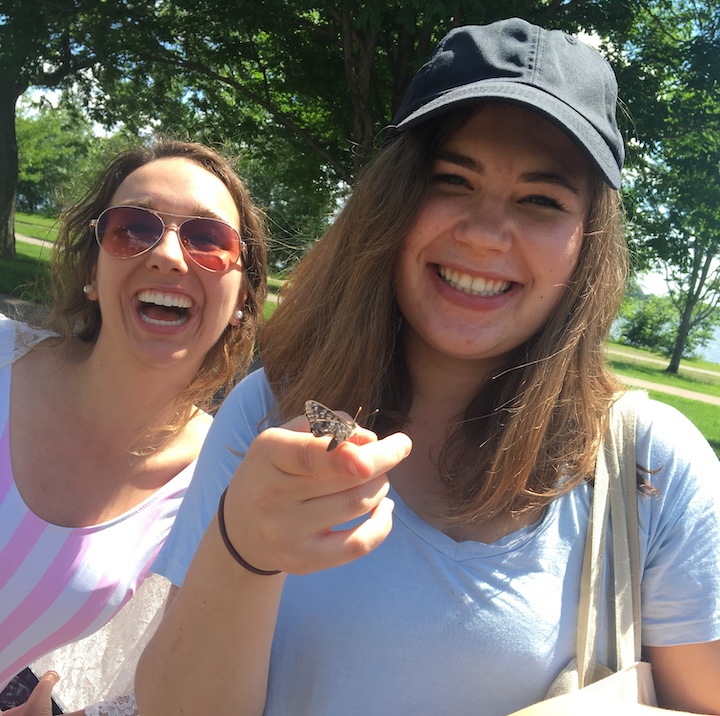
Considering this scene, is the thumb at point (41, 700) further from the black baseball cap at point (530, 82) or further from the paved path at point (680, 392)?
the paved path at point (680, 392)

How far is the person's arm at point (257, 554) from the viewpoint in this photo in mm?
1328

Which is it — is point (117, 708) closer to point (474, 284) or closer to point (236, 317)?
point (236, 317)

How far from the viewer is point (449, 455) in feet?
6.58

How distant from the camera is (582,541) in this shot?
1807mm

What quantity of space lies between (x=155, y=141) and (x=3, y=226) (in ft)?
54.6

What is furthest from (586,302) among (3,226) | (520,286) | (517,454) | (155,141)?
(3,226)

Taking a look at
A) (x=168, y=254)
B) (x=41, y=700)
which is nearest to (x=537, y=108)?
(x=168, y=254)

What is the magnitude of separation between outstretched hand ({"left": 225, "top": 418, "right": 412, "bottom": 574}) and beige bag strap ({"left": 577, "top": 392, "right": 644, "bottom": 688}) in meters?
0.68

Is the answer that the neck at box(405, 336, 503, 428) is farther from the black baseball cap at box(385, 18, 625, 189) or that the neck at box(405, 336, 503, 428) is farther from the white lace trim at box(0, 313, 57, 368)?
the white lace trim at box(0, 313, 57, 368)

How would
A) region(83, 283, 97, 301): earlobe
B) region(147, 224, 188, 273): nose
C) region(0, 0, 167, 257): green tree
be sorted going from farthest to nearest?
region(0, 0, 167, 257): green tree < region(83, 283, 97, 301): earlobe < region(147, 224, 188, 273): nose

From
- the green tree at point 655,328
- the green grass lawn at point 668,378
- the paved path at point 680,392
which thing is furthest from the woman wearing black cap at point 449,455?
the green tree at point 655,328

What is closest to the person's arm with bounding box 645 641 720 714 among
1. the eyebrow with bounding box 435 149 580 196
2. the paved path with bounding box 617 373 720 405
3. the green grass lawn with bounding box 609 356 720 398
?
the eyebrow with bounding box 435 149 580 196

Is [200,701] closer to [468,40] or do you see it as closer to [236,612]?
[236,612]

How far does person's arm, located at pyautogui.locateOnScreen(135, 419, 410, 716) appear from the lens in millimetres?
1328
